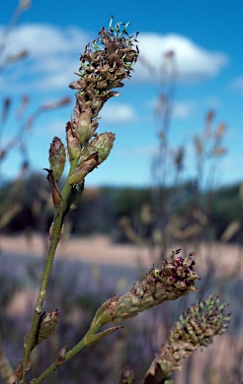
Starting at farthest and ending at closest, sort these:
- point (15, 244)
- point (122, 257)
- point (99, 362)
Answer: point (15, 244), point (122, 257), point (99, 362)

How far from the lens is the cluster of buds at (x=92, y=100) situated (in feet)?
2.82

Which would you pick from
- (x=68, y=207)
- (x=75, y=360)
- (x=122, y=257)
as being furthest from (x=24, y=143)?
(x=122, y=257)

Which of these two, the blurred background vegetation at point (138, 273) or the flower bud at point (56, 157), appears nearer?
the flower bud at point (56, 157)

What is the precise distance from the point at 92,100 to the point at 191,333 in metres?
0.42

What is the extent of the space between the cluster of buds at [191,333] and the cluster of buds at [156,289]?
0.13 metres

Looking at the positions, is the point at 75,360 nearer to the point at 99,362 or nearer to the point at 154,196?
the point at 99,362

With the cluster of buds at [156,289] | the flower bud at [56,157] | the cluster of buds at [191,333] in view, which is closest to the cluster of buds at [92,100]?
the flower bud at [56,157]

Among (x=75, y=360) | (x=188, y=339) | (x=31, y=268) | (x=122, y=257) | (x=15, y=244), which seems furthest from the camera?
(x=15, y=244)

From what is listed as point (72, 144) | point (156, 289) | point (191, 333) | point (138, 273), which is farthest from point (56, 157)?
point (138, 273)

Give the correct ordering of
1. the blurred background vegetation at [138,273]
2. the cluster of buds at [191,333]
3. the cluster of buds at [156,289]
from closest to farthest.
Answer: the cluster of buds at [156,289] < the cluster of buds at [191,333] < the blurred background vegetation at [138,273]

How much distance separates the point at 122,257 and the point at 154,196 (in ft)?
56.6

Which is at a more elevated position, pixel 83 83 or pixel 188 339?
pixel 83 83

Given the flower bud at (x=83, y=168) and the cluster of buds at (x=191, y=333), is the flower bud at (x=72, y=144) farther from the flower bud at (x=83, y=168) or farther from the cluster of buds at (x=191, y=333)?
the cluster of buds at (x=191, y=333)

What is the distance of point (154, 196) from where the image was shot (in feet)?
10.1
